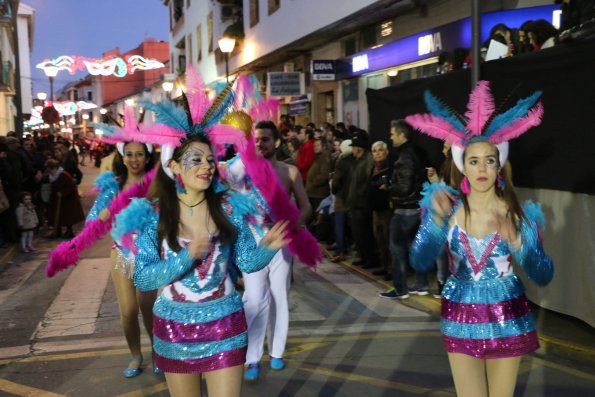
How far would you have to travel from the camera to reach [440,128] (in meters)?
3.52

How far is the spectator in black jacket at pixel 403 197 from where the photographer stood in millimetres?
7352

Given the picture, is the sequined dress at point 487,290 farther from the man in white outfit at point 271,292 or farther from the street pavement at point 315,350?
the man in white outfit at point 271,292

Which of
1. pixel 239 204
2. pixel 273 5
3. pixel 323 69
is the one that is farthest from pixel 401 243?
pixel 273 5

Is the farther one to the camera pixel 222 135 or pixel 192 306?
pixel 222 135

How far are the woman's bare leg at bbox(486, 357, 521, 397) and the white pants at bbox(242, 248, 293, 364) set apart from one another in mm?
2010

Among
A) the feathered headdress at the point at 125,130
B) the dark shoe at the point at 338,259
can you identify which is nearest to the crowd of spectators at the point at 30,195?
the dark shoe at the point at 338,259

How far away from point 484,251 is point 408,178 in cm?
411

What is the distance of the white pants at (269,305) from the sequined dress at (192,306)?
5.34ft

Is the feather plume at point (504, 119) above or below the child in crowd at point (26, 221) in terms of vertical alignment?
above

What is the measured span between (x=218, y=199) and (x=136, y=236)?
42cm

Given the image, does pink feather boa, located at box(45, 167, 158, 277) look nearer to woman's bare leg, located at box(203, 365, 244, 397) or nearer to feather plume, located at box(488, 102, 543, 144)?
woman's bare leg, located at box(203, 365, 244, 397)

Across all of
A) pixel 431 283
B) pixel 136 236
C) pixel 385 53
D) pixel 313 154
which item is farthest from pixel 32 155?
pixel 136 236

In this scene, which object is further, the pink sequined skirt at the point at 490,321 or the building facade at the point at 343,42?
the building facade at the point at 343,42

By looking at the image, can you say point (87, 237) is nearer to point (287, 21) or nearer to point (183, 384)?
point (183, 384)
